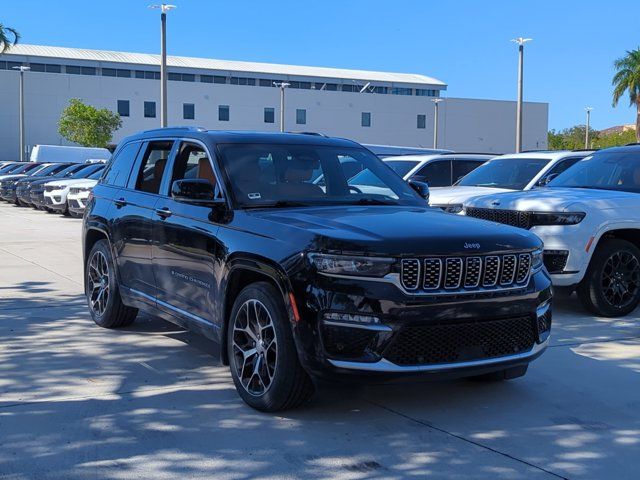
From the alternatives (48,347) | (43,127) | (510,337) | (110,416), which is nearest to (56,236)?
(48,347)

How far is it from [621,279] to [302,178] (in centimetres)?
413

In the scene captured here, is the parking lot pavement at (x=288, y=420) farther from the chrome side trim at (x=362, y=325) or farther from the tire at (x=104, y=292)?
the chrome side trim at (x=362, y=325)

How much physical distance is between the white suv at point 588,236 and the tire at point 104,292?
160 inches

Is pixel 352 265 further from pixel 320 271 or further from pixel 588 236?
pixel 588 236

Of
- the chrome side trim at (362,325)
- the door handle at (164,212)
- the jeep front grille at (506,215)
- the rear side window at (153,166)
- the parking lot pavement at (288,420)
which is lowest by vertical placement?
the parking lot pavement at (288,420)

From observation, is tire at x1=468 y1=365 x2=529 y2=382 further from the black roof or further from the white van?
the white van

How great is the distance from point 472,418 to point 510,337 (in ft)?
1.90

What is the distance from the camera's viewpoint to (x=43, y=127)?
2534 inches

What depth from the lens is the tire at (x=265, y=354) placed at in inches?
186

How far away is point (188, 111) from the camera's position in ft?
224

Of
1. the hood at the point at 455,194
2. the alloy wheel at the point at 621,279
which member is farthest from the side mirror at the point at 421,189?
the hood at the point at 455,194

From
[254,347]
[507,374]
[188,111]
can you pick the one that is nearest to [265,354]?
[254,347]

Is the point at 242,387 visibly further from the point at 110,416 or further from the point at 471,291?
the point at 471,291

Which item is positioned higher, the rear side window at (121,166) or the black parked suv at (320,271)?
the rear side window at (121,166)
